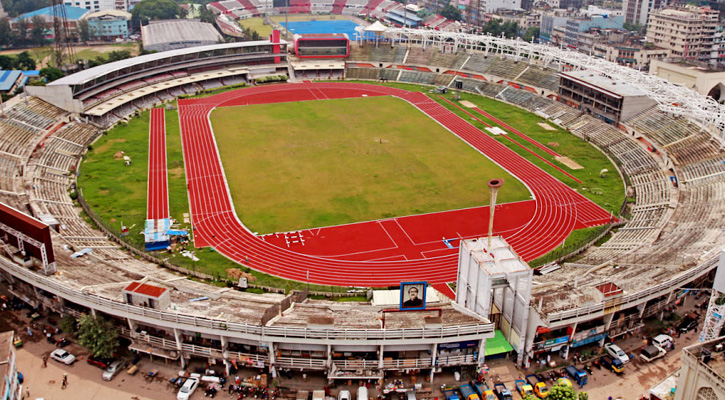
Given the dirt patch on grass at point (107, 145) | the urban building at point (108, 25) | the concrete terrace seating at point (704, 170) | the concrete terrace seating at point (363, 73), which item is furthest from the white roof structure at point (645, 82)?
the urban building at point (108, 25)

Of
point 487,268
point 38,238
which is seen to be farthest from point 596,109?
point 38,238

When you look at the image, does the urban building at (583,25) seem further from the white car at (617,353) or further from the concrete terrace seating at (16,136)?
the white car at (617,353)

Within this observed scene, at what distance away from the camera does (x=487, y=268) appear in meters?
33.8

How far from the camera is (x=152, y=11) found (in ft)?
481

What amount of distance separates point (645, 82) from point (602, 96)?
457 centimetres

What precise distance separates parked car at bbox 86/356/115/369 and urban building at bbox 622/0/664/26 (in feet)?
464

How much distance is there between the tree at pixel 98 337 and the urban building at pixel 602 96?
5644cm

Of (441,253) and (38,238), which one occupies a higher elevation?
(38,238)

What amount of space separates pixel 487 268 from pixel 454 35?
69.5 meters

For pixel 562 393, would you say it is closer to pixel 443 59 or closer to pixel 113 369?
pixel 113 369

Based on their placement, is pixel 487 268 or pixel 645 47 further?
pixel 645 47

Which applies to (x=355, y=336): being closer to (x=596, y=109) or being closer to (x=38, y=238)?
(x=38, y=238)

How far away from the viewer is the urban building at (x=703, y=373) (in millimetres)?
27297

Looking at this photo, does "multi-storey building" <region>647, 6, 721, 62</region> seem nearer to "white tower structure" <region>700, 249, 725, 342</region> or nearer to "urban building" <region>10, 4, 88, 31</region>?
"white tower structure" <region>700, 249, 725, 342</region>
